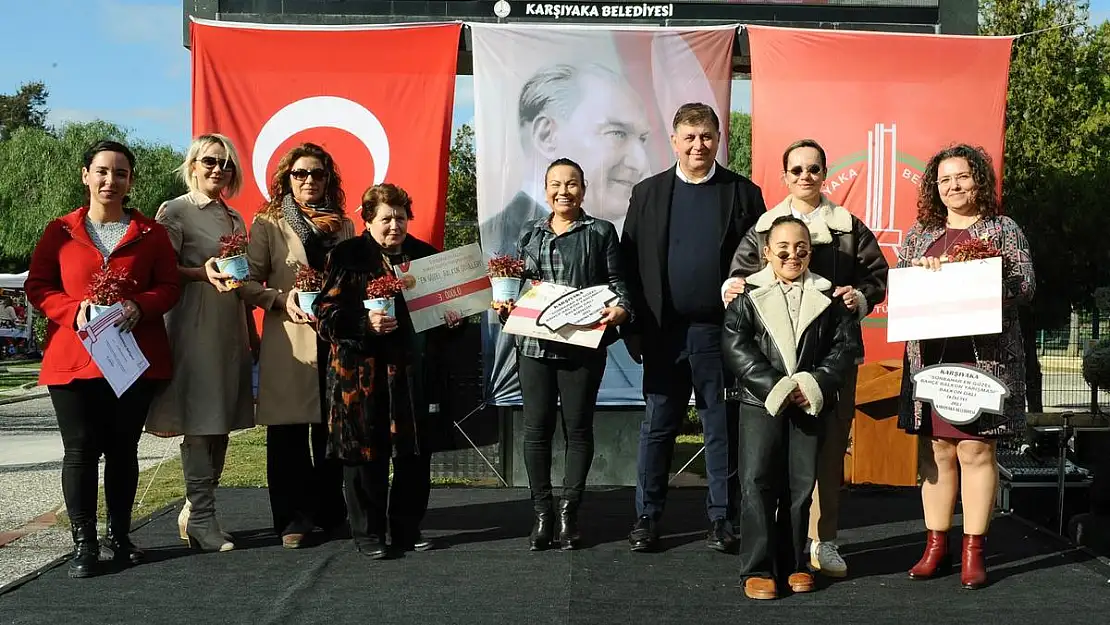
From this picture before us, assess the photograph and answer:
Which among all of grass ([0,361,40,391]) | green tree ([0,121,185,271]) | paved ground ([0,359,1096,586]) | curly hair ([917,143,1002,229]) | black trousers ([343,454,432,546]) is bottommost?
grass ([0,361,40,391])

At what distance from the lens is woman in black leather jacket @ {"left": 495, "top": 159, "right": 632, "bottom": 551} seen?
4.89 meters

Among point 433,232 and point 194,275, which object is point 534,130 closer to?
point 433,232

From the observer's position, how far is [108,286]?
4488 millimetres

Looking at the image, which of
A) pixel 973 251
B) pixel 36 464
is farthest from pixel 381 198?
pixel 36 464

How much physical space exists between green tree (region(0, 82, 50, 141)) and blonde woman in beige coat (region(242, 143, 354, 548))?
219ft

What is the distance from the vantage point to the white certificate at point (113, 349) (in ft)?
14.6

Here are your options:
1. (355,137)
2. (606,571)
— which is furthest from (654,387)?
(355,137)

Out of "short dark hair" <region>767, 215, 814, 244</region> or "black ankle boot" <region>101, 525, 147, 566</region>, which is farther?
"black ankle boot" <region>101, 525, 147, 566</region>

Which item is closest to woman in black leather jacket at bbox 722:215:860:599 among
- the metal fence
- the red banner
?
the red banner

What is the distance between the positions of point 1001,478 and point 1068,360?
30.9ft

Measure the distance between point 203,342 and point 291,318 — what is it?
0.43 meters

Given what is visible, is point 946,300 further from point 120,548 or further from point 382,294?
point 120,548

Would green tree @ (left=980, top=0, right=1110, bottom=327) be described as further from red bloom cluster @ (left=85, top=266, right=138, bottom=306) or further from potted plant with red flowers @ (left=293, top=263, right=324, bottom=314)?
red bloom cluster @ (left=85, top=266, right=138, bottom=306)

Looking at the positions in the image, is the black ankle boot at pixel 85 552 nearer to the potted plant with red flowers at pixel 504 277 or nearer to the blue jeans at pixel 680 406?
the potted plant with red flowers at pixel 504 277
